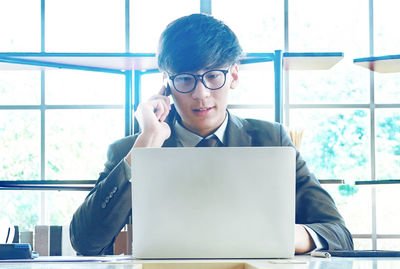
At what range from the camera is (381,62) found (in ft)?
11.6

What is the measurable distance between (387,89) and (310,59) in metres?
2.29

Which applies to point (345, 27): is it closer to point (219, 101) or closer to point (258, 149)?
point (219, 101)

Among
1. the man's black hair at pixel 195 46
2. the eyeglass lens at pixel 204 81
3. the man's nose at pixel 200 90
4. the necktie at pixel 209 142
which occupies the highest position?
the man's black hair at pixel 195 46

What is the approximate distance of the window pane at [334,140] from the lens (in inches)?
213

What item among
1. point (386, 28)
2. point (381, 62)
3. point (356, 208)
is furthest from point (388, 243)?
point (381, 62)

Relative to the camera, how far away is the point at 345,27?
17.9 ft

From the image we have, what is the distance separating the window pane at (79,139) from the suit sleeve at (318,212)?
12.2 ft

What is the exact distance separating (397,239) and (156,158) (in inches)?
179

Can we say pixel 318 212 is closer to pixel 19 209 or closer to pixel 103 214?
pixel 103 214

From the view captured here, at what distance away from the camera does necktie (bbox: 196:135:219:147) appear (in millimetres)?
2053

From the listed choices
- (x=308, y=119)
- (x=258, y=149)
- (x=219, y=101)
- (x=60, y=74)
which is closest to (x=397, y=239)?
(x=308, y=119)

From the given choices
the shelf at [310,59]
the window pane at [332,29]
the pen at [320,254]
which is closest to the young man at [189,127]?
the pen at [320,254]

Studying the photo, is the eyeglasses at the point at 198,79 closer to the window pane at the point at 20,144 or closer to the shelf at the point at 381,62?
the shelf at the point at 381,62

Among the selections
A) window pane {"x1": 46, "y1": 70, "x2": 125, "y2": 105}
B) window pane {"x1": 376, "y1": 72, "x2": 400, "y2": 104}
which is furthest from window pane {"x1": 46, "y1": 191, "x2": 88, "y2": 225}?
window pane {"x1": 376, "y1": 72, "x2": 400, "y2": 104}
